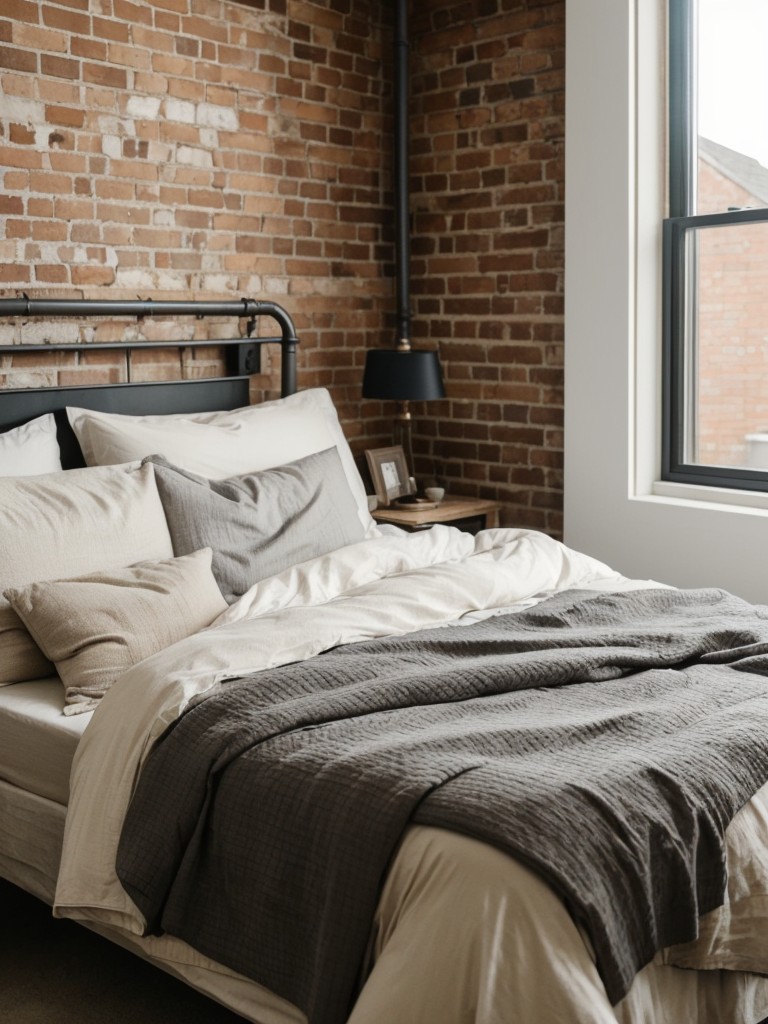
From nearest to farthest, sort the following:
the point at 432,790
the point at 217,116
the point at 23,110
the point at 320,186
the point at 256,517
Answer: the point at 432,790 → the point at 256,517 → the point at 23,110 → the point at 217,116 → the point at 320,186

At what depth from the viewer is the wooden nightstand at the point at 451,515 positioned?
4.33 m

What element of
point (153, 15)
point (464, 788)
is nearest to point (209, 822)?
point (464, 788)

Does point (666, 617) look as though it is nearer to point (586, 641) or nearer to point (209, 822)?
point (586, 641)

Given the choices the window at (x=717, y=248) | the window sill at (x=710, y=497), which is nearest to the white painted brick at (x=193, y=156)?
the window at (x=717, y=248)

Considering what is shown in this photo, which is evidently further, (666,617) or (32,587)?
(666,617)

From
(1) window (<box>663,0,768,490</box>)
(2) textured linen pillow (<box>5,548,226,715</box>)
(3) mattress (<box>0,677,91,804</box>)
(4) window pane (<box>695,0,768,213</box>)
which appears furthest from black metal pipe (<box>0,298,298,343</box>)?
(4) window pane (<box>695,0,768,213</box>)

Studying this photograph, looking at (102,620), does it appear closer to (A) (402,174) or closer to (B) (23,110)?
(B) (23,110)

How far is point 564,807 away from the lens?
188 centimetres

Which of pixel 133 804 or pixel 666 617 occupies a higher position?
pixel 666 617

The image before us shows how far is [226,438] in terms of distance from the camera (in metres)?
3.64

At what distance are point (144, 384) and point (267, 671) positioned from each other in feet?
5.63

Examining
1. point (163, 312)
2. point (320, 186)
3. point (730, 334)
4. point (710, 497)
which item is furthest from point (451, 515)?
point (320, 186)

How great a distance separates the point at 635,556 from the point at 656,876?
7.98 ft

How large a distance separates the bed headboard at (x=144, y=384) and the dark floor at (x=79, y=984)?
1.43m
